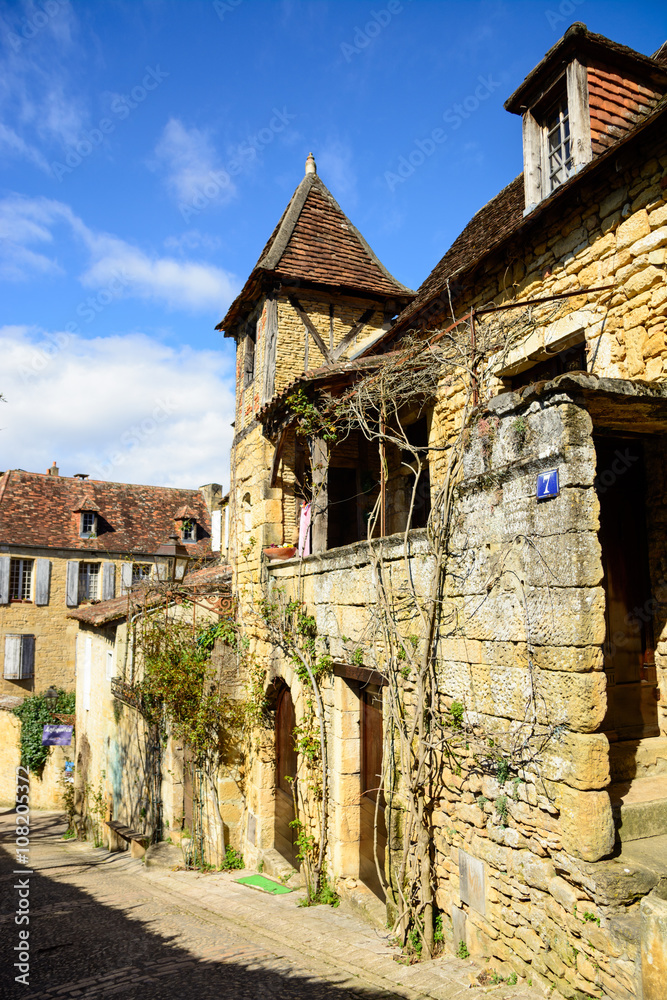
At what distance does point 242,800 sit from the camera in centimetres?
942

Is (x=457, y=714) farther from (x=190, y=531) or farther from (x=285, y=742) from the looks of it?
(x=190, y=531)

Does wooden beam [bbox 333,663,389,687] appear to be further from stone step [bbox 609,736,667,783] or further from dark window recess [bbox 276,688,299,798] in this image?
stone step [bbox 609,736,667,783]

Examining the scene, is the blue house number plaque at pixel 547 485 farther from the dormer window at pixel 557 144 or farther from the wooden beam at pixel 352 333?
the wooden beam at pixel 352 333

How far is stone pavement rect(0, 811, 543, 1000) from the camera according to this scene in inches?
170

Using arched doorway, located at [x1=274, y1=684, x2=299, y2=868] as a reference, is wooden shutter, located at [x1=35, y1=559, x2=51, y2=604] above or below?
above

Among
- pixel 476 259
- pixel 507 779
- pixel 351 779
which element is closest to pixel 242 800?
pixel 351 779

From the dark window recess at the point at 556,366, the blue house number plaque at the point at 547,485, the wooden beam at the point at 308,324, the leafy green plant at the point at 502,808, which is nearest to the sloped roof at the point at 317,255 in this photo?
the wooden beam at the point at 308,324

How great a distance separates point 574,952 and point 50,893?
767 cm

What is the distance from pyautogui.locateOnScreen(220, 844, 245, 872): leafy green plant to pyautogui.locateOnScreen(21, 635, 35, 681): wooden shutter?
47.8 feet

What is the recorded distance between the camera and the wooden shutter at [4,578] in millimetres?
21109

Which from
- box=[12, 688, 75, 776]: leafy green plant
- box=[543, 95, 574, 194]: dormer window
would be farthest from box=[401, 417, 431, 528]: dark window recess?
box=[12, 688, 75, 776]: leafy green plant

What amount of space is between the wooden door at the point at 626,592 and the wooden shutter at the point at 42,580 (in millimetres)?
20792

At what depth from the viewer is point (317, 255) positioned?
35.6 feet

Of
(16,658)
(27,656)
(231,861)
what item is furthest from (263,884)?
(27,656)
